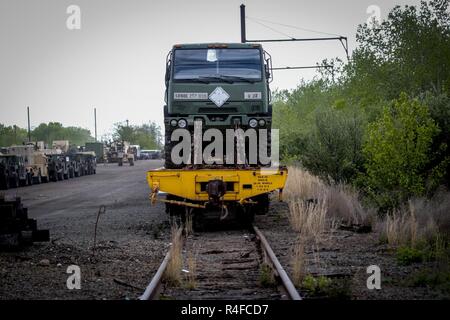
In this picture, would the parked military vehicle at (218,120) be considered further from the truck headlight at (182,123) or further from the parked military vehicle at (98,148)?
the parked military vehicle at (98,148)

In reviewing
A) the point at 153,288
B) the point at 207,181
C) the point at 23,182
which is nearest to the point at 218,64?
the point at 207,181

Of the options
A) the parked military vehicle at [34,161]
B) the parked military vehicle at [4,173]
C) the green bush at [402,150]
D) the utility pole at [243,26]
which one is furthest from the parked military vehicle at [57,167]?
the green bush at [402,150]

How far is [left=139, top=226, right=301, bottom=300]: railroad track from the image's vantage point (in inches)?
266

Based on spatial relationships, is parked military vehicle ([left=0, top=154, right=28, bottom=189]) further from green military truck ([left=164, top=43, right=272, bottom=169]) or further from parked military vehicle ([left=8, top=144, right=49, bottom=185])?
green military truck ([left=164, top=43, right=272, bottom=169])

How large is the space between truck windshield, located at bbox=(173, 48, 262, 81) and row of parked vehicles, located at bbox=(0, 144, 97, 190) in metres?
20.9

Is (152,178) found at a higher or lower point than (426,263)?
higher

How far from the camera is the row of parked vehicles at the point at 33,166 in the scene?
32469 millimetres

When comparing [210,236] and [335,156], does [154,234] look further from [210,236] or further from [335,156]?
[335,156]

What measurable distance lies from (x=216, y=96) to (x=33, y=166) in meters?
26.2

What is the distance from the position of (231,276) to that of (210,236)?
13.1 ft

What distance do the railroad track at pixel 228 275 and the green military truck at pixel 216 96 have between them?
2664 millimetres

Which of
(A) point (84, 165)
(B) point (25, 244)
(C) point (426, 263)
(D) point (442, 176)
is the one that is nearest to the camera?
(C) point (426, 263)
